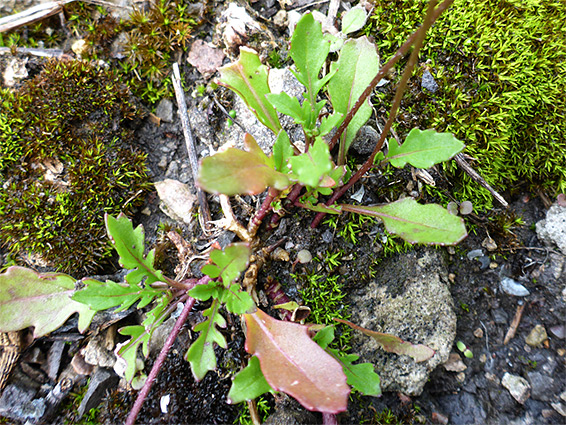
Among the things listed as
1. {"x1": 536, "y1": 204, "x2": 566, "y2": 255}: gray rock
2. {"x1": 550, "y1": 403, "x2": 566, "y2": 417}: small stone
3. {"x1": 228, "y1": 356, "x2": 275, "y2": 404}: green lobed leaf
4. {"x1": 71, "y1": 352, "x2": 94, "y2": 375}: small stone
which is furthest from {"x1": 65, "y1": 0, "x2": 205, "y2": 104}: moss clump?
{"x1": 550, "y1": 403, "x2": 566, "y2": 417}: small stone

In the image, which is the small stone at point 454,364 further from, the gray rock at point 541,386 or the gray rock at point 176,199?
the gray rock at point 176,199

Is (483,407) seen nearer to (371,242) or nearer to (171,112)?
(371,242)

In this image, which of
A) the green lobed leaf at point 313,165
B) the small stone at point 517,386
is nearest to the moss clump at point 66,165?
the green lobed leaf at point 313,165

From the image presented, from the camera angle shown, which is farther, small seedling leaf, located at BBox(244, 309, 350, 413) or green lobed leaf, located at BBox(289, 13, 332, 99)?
green lobed leaf, located at BBox(289, 13, 332, 99)

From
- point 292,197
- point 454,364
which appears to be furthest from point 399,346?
Answer: point 292,197

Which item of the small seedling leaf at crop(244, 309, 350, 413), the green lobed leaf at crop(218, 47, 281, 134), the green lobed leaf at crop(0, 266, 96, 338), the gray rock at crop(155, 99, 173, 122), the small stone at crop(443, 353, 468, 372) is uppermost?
the green lobed leaf at crop(218, 47, 281, 134)

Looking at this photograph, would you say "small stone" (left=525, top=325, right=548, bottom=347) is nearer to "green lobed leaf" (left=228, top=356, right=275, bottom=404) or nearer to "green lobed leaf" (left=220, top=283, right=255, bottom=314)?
"green lobed leaf" (left=228, top=356, right=275, bottom=404)
